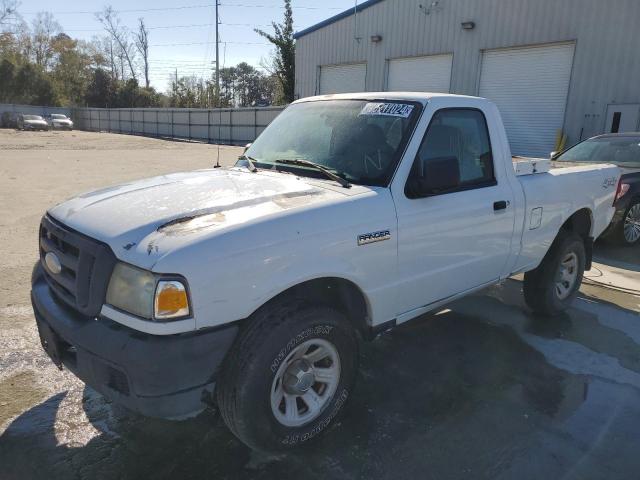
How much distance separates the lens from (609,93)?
14891 millimetres

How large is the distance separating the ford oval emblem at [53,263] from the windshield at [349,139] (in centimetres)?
155

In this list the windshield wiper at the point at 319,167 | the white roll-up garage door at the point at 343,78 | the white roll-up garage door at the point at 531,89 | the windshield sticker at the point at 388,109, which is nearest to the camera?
the windshield wiper at the point at 319,167

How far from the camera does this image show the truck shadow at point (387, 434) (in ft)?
9.02

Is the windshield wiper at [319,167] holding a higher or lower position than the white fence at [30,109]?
lower

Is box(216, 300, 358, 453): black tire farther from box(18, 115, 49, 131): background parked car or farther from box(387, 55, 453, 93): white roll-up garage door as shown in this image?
box(18, 115, 49, 131): background parked car

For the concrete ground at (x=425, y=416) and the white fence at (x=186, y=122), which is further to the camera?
the white fence at (x=186, y=122)

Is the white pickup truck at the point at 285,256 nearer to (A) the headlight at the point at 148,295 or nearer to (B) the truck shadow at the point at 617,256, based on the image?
(A) the headlight at the point at 148,295

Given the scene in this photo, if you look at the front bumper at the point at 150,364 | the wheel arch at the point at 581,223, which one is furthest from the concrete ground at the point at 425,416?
the wheel arch at the point at 581,223

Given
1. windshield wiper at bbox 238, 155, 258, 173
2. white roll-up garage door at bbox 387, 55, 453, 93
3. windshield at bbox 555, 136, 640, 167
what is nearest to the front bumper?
windshield wiper at bbox 238, 155, 258, 173

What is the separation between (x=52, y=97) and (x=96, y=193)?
230 feet

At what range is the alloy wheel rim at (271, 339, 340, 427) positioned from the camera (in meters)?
2.76

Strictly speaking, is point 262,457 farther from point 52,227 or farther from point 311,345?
point 52,227

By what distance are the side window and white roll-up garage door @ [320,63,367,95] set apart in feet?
63.9

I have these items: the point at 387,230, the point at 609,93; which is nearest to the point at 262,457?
the point at 387,230
